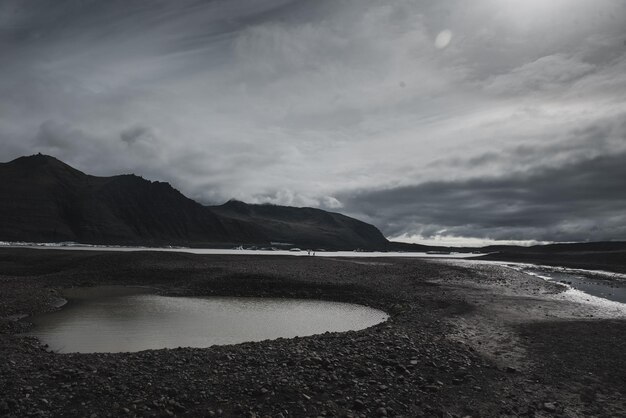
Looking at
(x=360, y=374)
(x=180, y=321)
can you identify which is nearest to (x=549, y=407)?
(x=360, y=374)

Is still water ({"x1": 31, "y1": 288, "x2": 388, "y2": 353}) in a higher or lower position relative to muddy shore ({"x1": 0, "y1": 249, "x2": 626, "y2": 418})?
lower

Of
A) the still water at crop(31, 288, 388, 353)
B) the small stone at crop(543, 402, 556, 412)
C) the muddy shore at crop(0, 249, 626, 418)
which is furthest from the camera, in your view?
the still water at crop(31, 288, 388, 353)

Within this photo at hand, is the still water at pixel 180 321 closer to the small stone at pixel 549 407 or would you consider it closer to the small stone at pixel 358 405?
the small stone at pixel 358 405

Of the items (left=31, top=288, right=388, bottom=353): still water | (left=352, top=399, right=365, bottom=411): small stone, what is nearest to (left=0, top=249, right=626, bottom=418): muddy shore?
(left=352, top=399, right=365, bottom=411): small stone

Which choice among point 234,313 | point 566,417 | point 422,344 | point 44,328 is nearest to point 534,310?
point 422,344

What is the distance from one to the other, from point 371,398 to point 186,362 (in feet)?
25.1

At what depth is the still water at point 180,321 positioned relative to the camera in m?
22.8

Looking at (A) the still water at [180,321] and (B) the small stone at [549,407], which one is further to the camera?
(A) the still water at [180,321]

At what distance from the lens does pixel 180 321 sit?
94.1ft

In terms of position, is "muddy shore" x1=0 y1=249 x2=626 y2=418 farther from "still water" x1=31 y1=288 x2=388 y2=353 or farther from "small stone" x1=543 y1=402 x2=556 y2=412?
"still water" x1=31 y1=288 x2=388 y2=353

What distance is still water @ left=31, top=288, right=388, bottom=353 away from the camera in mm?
22812

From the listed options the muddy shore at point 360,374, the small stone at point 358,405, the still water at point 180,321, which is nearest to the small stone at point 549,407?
the muddy shore at point 360,374

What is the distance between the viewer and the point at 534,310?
109 ft

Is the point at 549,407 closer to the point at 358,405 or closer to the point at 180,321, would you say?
the point at 358,405
